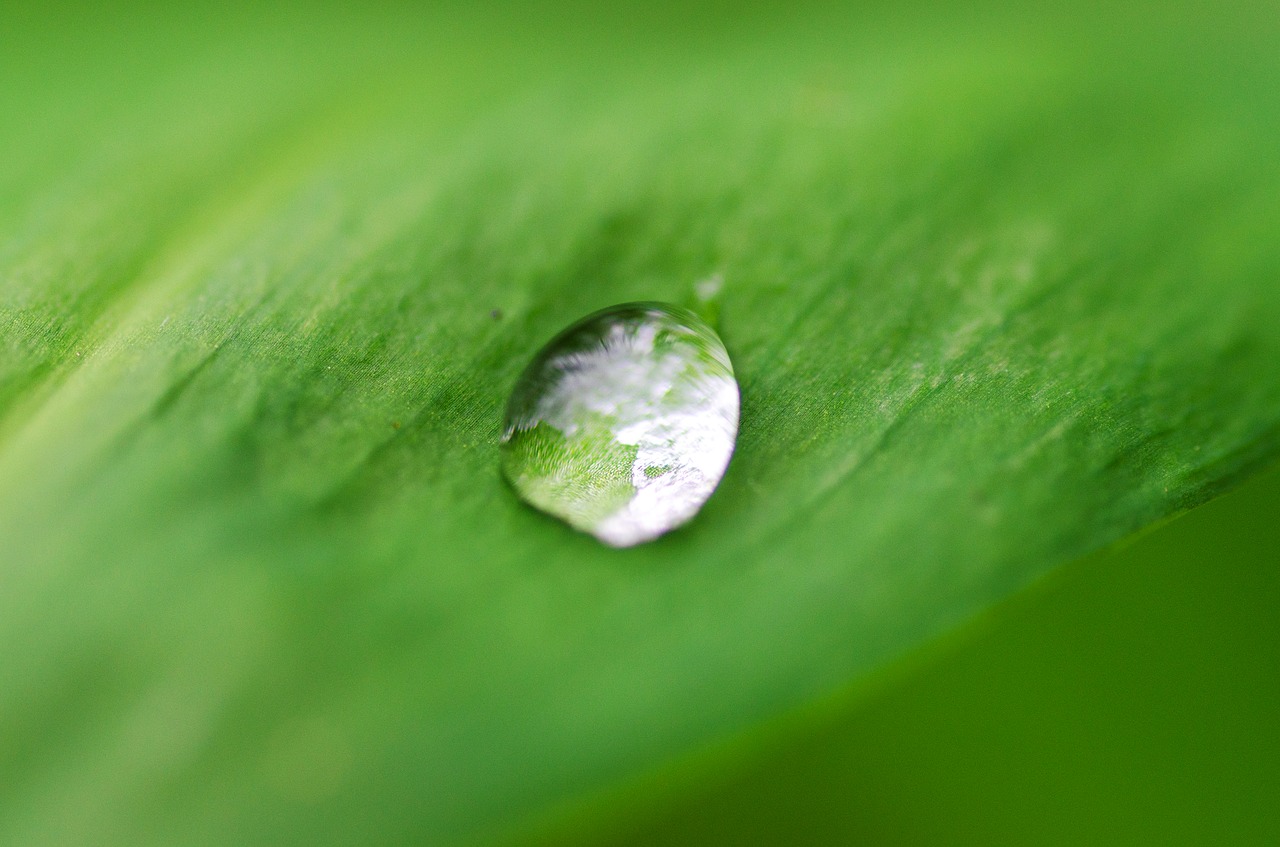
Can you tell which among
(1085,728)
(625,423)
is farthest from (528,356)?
(1085,728)

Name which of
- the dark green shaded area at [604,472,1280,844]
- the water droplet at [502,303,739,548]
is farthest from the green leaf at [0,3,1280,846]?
the dark green shaded area at [604,472,1280,844]

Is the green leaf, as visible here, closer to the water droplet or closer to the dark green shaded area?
the water droplet

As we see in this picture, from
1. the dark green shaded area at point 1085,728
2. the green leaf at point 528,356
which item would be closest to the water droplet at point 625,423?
the green leaf at point 528,356

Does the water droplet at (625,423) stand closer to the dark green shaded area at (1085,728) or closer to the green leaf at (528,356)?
the green leaf at (528,356)

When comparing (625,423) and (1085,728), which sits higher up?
(625,423)

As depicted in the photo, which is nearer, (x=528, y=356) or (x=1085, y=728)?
(x=528, y=356)

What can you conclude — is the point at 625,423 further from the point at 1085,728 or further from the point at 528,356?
the point at 1085,728
